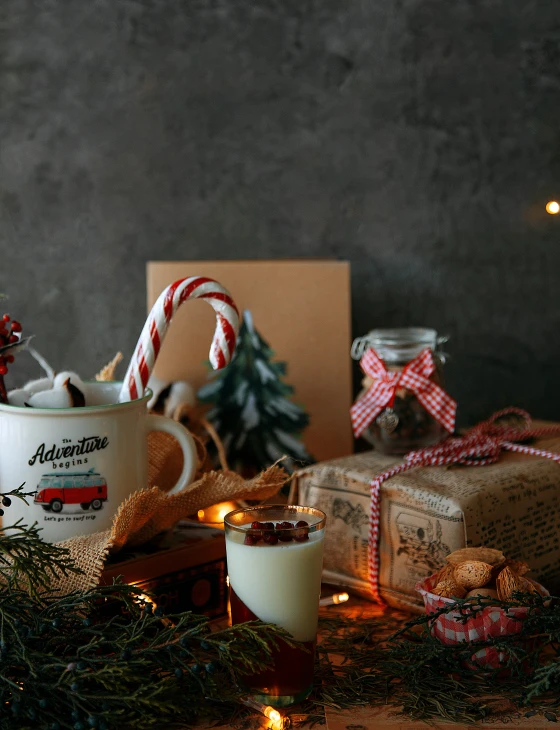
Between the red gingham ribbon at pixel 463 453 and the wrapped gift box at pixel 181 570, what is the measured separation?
0.19 metres

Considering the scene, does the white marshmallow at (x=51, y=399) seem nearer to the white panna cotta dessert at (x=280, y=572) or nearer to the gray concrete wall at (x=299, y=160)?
the white panna cotta dessert at (x=280, y=572)

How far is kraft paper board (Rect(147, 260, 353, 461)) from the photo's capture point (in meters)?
1.27

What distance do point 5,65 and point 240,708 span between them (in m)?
1.16

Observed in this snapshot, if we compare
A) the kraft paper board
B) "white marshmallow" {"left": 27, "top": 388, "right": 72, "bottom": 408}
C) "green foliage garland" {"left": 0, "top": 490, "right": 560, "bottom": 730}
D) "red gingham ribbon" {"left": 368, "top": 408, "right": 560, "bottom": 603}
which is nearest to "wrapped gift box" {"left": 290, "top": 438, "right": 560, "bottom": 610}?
"red gingham ribbon" {"left": 368, "top": 408, "right": 560, "bottom": 603}

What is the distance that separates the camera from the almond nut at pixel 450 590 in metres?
0.82

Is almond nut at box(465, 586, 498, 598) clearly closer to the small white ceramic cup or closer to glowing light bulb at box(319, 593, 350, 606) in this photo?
glowing light bulb at box(319, 593, 350, 606)

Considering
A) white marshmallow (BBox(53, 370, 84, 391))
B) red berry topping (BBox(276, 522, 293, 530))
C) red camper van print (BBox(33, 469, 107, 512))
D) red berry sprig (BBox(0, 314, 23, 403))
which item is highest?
red berry sprig (BBox(0, 314, 23, 403))

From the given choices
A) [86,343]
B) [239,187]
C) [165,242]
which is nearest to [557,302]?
[239,187]

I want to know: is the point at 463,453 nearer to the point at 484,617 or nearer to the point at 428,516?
the point at 428,516

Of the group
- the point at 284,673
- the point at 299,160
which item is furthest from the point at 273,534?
the point at 299,160

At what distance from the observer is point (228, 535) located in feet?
2.52

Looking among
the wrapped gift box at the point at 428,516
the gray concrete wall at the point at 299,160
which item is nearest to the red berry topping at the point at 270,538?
the wrapped gift box at the point at 428,516

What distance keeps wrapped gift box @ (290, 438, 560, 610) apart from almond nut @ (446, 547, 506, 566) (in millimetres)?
39

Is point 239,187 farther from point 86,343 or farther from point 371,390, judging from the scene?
point 371,390
